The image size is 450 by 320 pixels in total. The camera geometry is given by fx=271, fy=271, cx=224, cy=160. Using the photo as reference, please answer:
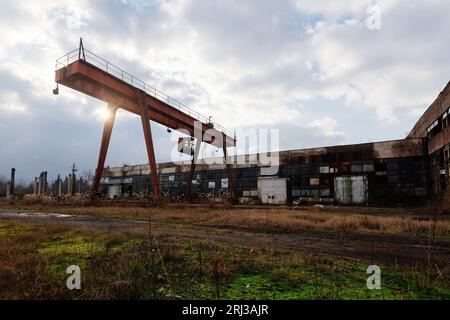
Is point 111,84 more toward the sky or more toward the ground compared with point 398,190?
more toward the sky

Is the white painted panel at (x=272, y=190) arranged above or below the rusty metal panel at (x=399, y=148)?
below

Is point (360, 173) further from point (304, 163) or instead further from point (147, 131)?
point (147, 131)

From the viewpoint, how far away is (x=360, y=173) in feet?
74.9

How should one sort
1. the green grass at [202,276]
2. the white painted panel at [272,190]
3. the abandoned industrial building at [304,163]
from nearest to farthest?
the green grass at [202,276], the abandoned industrial building at [304,163], the white painted panel at [272,190]

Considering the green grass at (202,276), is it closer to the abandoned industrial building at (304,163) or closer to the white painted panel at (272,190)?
the abandoned industrial building at (304,163)

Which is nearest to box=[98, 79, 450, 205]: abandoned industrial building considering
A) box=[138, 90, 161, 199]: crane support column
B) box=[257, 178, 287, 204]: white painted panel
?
box=[257, 178, 287, 204]: white painted panel

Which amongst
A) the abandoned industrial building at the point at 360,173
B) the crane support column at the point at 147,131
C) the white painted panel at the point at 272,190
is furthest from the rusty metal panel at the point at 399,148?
the crane support column at the point at 147,131

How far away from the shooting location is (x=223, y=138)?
2531cm

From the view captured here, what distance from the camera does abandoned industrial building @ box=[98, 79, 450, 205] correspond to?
19.2m

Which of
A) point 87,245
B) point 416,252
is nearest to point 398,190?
point 416,252

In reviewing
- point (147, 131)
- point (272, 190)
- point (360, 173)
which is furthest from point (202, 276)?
point (272, 190)

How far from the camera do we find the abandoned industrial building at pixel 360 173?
19250 mm

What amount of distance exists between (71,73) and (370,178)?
2268 cm
